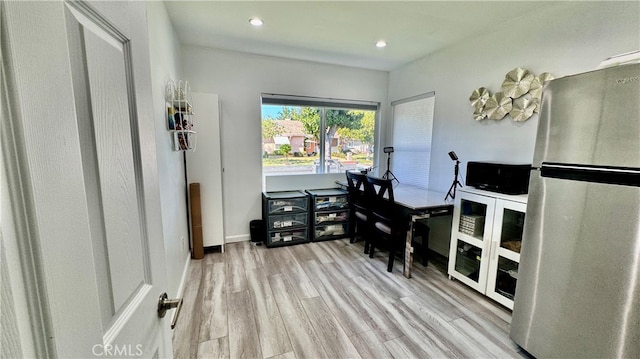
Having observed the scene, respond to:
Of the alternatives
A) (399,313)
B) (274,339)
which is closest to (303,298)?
(274,339)

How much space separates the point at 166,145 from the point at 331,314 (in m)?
1.84

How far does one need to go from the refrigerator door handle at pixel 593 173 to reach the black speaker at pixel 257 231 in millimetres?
2972

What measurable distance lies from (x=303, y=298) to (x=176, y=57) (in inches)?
105

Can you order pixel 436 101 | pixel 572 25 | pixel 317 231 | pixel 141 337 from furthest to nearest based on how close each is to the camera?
pixel 317 231 → pixel 436 101 → pixel 572 25 → pixel 141 337

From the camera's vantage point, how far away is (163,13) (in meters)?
2.09

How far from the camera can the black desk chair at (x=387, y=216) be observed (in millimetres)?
2627

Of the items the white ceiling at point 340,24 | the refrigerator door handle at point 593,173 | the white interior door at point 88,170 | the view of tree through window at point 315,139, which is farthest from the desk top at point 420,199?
the white interior door at point 88,170

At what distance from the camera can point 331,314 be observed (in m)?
2.05

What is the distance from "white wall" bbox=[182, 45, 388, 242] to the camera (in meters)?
3.17

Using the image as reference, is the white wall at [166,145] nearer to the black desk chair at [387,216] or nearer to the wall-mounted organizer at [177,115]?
the wall-mounted organizer at [177,115]

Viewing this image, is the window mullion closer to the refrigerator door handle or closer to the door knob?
the refrigerator door handle

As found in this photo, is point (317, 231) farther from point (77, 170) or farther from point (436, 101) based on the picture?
point (77, 170)

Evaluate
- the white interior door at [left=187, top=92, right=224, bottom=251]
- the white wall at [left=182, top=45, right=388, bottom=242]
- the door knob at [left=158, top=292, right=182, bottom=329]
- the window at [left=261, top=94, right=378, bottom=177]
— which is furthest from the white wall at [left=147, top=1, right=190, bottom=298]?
the window at [left=261, top=94, right=378, bottom=177]

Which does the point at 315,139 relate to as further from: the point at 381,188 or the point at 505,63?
the point at 505,63
